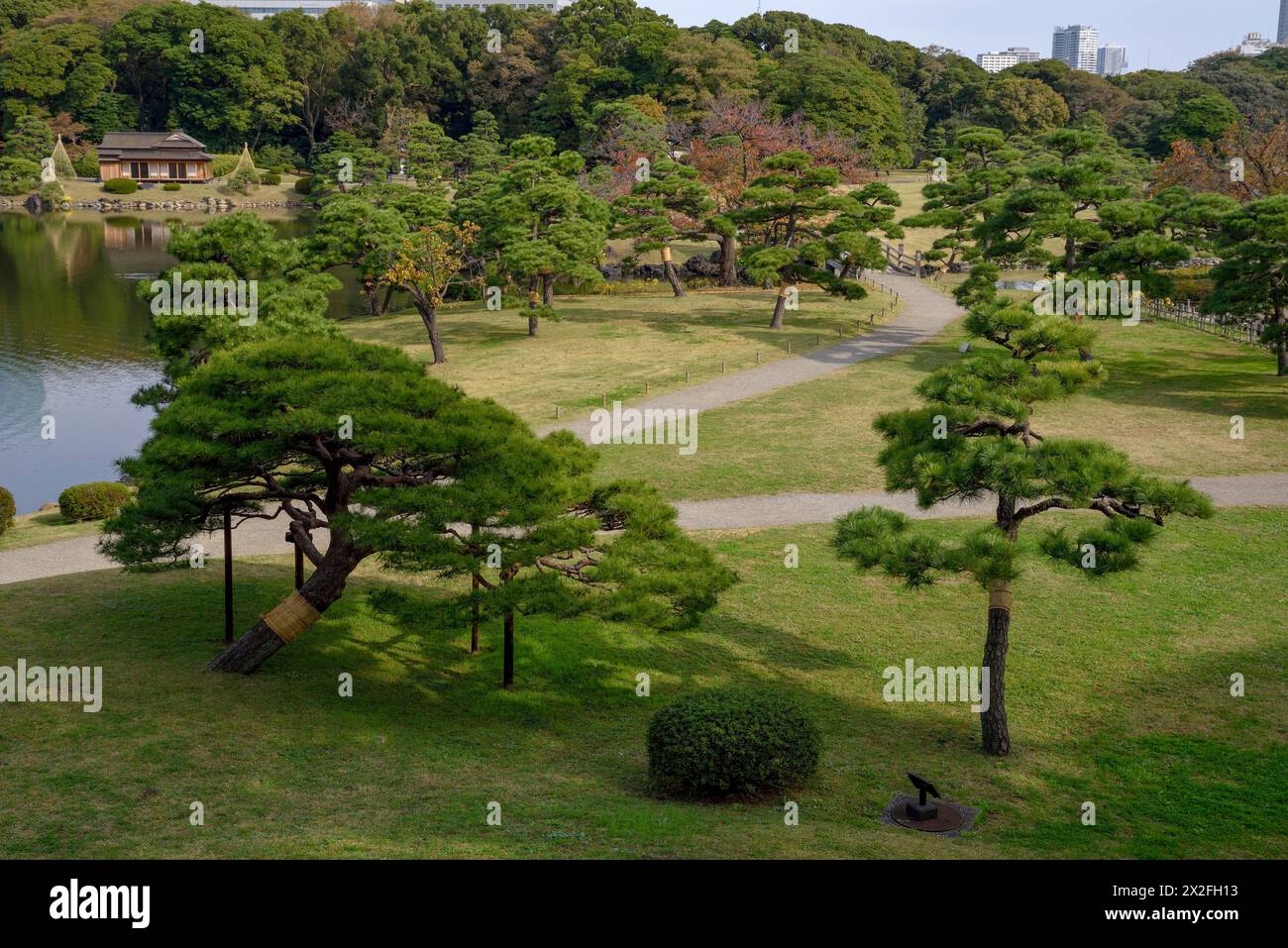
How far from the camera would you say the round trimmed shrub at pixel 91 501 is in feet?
81.4

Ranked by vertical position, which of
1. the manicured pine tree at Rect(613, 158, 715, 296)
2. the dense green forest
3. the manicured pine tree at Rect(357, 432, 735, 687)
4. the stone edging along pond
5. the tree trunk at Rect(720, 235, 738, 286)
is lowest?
the manicured pine tree at Rect(357, 432, 735, 687)

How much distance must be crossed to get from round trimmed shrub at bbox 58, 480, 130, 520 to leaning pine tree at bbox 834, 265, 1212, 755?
1651cm

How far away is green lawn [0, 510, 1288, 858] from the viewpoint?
11.6m

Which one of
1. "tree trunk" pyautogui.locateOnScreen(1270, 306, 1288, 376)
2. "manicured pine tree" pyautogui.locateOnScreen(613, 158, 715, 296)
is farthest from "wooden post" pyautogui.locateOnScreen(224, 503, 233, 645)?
"manicured pine tree" pyautogui.locateOnScreen(613, 158, 715, 296)

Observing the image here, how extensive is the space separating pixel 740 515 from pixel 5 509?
46.8 feet

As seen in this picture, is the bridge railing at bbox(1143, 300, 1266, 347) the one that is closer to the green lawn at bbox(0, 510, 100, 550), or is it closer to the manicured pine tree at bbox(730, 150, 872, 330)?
the manicured pine tree at bbox(730, 150, 872, 330)

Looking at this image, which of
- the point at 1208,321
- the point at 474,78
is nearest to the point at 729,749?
the point at 1208,321

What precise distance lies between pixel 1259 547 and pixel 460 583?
47.2ft

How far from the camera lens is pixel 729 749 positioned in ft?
42.3

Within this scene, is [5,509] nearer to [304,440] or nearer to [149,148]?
[304,440]

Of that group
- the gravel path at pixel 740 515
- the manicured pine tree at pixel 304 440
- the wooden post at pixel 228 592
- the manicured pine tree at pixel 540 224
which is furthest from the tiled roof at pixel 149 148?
the manicured pine tree at pixel 304 440

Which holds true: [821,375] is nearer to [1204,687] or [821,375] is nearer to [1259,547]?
[1259,547]

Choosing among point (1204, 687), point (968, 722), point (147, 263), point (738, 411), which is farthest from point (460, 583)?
point (147, 263)

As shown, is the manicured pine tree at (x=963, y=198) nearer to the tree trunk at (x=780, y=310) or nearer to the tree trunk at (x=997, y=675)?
the tree trunk at (x=780, y=310)
